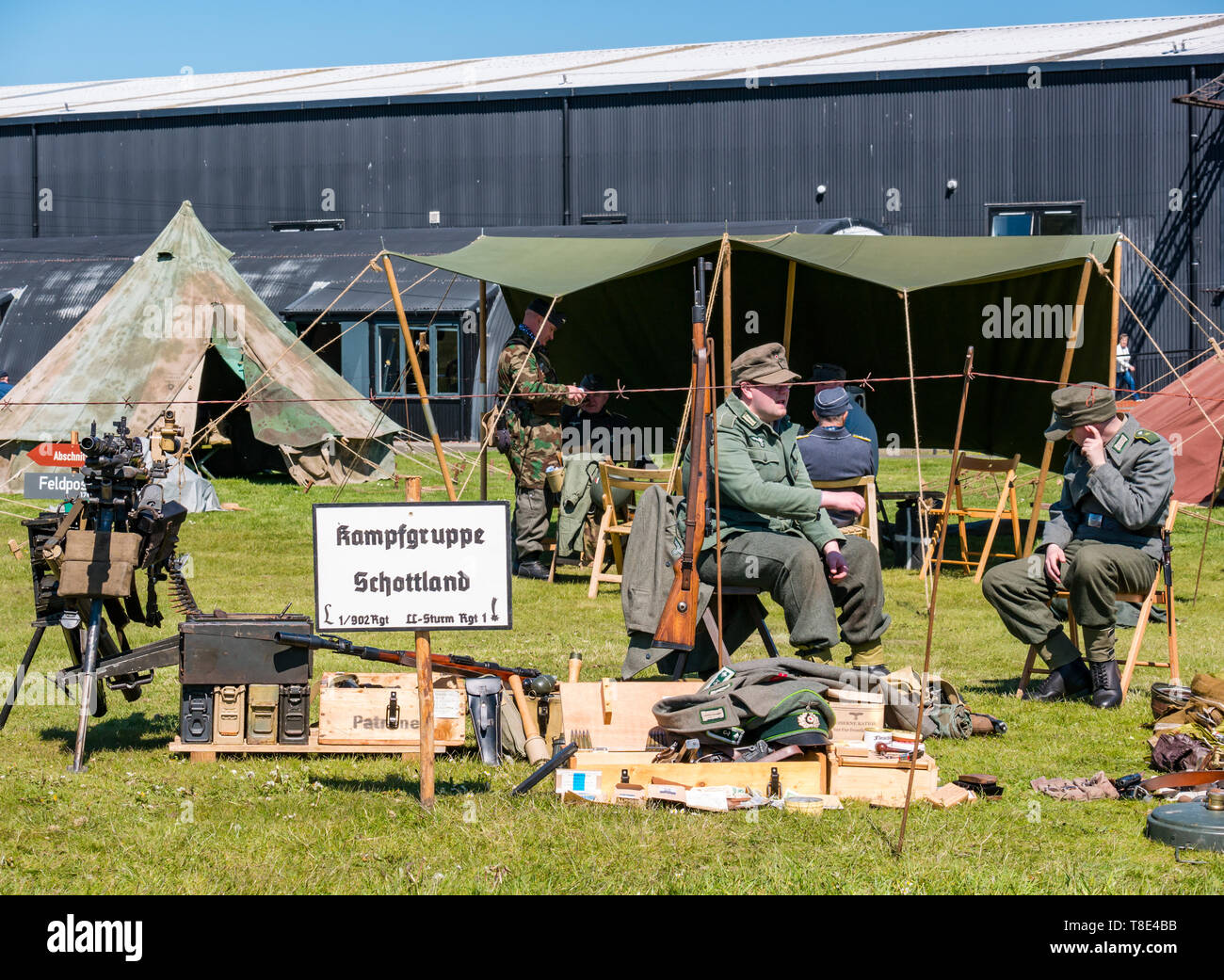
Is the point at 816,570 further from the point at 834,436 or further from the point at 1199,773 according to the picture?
the point at 834,436

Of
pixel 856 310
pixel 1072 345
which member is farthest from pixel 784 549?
pixel 856 310

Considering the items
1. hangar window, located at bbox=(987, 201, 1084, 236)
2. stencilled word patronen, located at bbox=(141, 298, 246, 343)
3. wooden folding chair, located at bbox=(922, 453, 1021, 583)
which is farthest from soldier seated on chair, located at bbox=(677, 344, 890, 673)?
hangar window, located at bbox=(987, 201, 1084, 236)

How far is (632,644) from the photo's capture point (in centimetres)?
643

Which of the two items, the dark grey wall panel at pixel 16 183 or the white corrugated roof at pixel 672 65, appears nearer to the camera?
the white corrugated roof at pixel 672 65

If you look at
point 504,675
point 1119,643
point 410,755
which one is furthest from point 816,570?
point 1119,643

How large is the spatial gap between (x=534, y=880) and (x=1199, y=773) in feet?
8.17

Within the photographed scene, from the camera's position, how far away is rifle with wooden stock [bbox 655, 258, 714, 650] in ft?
20.7

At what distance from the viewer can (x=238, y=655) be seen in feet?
18.9

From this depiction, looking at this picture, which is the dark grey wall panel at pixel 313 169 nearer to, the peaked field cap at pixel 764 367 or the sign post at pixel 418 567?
the peaked field cap at pixel 764 367

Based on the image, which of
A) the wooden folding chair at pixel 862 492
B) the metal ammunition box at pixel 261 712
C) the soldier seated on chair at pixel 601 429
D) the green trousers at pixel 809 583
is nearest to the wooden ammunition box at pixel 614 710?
the green trousers at pixel 809 583

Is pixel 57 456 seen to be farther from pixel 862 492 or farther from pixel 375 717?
pixel 862 492

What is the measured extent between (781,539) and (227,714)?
245cm

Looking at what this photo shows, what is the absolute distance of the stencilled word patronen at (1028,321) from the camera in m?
9.55
